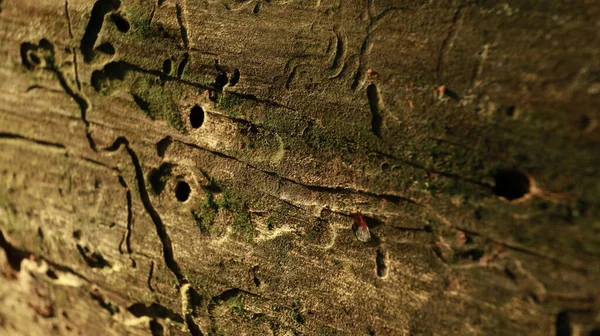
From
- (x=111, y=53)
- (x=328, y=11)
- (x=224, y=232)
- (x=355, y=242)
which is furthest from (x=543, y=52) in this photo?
(x=111, y=53)

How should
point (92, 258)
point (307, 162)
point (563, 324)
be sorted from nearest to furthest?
1. point (563, 324)
2. point (307, 162)
3. point (92, 258)

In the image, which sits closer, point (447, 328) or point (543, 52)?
point (543, 52)

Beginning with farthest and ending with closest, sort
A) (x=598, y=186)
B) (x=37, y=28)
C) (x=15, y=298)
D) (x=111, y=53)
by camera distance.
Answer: (x=15, y=298), (x=37, y=28), (x=111, y=53), (x=598, y=186)

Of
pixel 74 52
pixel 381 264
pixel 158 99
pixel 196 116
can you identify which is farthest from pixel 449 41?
pixel 74 52

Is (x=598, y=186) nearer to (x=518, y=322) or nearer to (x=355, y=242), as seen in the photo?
(x=518, y=322)

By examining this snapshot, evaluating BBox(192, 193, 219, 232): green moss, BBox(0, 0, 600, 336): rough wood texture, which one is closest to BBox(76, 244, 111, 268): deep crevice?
BBox(0, 0, 600, 336): rough wood texture

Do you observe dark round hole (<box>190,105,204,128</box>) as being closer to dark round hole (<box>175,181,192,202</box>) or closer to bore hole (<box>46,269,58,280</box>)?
dark round hole (<box>175,181,192,202</box>)

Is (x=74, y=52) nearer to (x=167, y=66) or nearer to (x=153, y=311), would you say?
(x=167, y=66)
